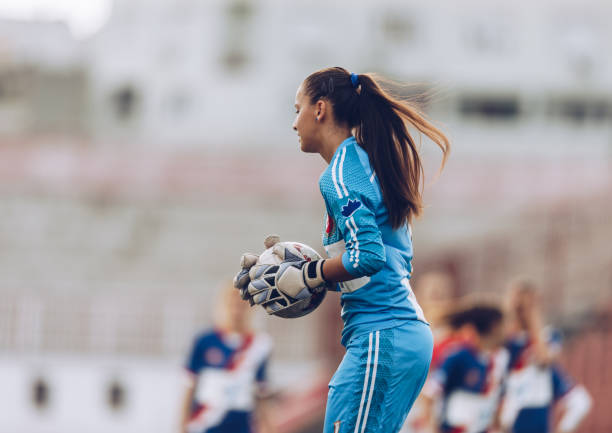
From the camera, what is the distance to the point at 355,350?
3.90 metres

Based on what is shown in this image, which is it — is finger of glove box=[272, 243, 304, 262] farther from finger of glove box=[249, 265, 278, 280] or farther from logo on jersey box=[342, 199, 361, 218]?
logo on jersey box=[342, 199, 361, 218]

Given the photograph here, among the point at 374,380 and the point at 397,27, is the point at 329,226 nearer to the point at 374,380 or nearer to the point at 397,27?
the point at 374,380

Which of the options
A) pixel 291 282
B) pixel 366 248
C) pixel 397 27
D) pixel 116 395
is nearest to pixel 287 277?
pixel 291 282

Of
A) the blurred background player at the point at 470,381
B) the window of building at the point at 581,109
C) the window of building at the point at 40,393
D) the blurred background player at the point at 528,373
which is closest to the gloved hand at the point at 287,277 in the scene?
the blurred background player at the point at 470,381

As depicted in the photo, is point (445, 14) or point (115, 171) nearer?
point (115, 171)

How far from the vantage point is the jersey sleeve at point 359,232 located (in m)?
3.72

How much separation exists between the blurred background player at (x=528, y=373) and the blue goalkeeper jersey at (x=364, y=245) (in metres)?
4.58

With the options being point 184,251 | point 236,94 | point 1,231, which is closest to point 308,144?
point 184,251

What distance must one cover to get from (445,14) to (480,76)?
3545mm

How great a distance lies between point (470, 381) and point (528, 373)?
0.93 metres

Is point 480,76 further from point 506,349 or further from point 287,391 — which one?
point 506,349

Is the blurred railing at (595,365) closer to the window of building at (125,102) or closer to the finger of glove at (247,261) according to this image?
the finger of glove at (247,261)

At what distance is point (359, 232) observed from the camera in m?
3.75

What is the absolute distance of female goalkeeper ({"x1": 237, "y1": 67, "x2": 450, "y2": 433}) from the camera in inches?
150
